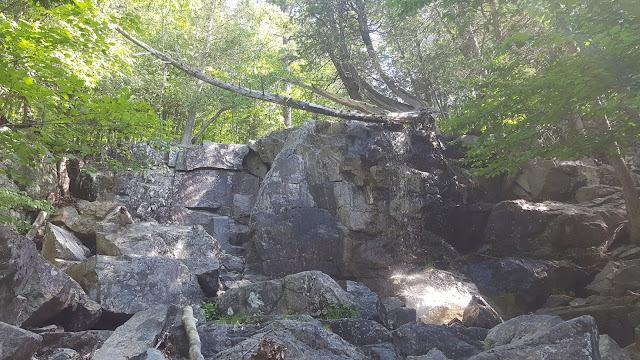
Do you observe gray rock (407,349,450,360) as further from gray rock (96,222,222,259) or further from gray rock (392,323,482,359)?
gray rock (96,222,222,259)

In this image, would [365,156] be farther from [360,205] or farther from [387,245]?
[387,245]

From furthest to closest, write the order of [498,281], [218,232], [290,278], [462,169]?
[462,169] → [218,232] → [498,281] → [290,278]

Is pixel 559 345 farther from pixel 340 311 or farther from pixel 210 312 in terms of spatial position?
pixel 210 312

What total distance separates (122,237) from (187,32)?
15.4 meters

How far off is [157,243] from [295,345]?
7.81m

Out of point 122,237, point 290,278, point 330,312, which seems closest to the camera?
point 330,312

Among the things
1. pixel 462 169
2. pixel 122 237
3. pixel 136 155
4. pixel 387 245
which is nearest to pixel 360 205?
pixel 387 245

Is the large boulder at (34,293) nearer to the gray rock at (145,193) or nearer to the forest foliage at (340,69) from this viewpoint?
the forest foliage at (340,69)

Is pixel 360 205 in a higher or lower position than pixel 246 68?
lower

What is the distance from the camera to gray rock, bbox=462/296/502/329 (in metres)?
9.97

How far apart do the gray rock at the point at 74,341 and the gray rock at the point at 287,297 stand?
8.16 feet

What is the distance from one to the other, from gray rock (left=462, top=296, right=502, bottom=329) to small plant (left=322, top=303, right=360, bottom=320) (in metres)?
3.73

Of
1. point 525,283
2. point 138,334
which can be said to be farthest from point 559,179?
point 138,334

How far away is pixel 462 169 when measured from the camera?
17.2m
